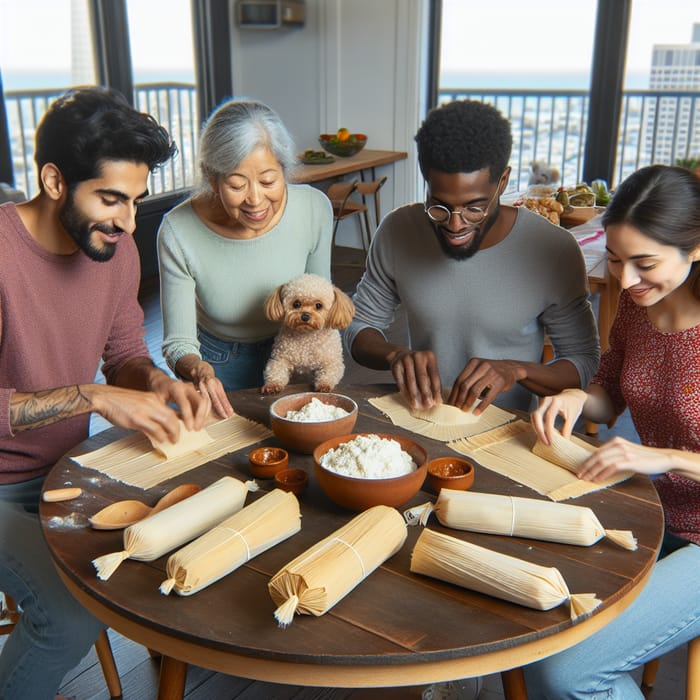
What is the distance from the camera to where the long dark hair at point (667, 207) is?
55.4 inches

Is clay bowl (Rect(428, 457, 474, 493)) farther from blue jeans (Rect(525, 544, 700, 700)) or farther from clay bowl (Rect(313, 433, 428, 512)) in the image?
blue jeans (Rect(525, 544, 700, 700))

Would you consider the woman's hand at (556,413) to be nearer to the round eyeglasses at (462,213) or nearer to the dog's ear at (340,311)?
the round eyeglasses at (462,213)

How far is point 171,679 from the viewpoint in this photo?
1353 millimetres

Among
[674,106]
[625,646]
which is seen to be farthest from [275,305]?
[674,106]

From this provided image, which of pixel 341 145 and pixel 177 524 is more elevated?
pixel 341 145

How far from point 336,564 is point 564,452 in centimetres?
58

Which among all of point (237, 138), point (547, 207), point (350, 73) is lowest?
point (547, 207)

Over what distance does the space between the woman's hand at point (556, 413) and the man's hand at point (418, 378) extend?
22cm

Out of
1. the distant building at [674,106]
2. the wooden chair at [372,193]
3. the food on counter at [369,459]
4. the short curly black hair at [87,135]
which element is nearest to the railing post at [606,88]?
the distant building at [674,106]

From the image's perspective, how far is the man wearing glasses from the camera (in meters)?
1.67

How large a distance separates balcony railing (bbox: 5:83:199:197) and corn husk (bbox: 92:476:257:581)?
13.1 ft

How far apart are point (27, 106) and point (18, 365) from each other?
4619mm

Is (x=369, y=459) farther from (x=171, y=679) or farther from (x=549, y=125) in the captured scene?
(x=549, y=125)

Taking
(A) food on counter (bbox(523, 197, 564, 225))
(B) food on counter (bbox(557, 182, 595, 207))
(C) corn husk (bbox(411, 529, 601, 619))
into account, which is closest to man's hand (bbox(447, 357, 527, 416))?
(C) corn husk (bbox(411, 529, 601, 619))
